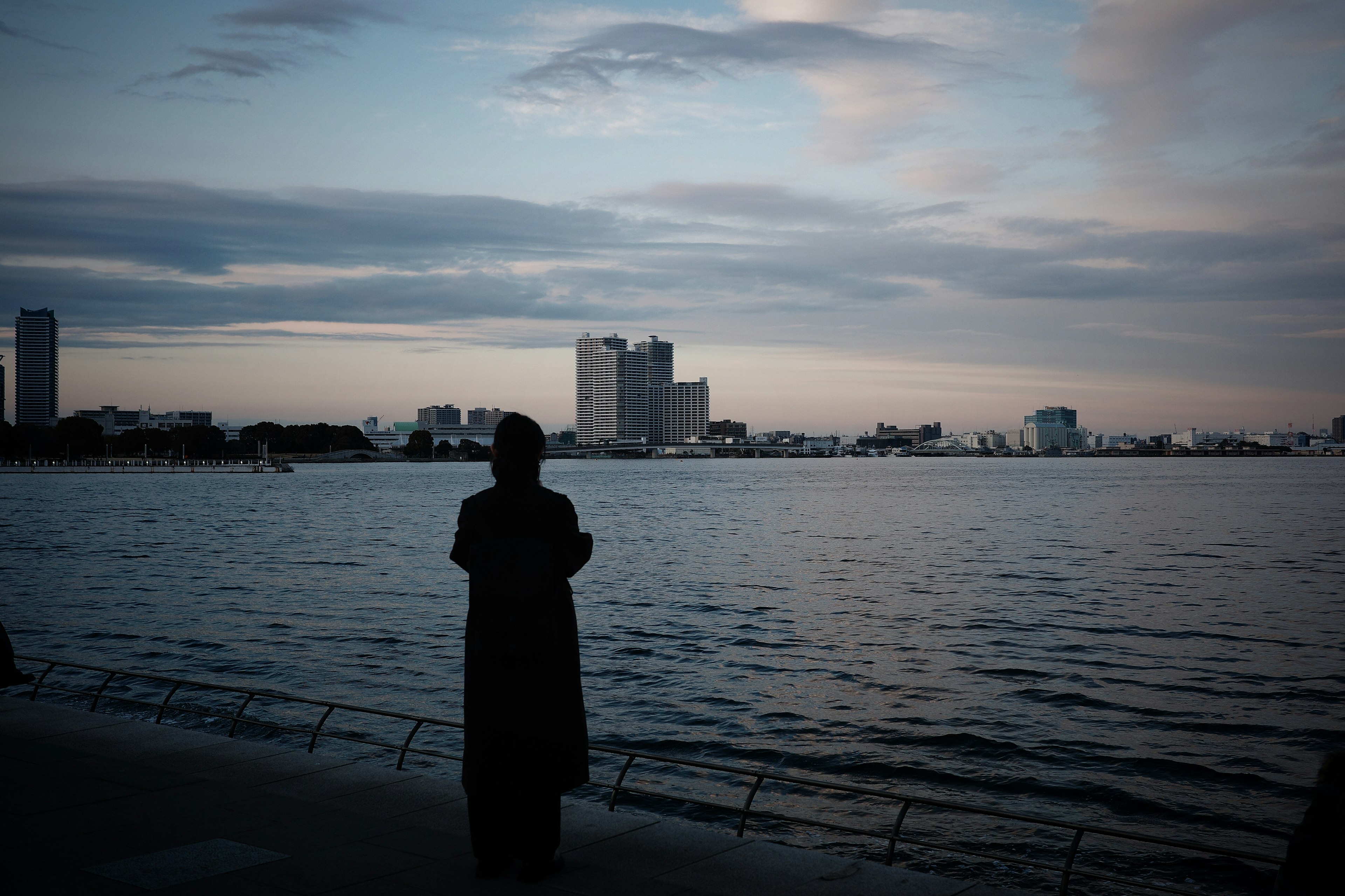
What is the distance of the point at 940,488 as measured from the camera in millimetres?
113375

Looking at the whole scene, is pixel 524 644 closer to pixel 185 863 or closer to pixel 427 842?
pixel 427 842

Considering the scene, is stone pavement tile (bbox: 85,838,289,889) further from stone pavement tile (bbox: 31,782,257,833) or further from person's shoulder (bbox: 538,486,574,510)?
person's shoulder (bbox: 538,486,574,510)

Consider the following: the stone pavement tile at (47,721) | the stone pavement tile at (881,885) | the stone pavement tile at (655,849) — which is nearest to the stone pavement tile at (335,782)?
the stone pavement tile at (655,849)

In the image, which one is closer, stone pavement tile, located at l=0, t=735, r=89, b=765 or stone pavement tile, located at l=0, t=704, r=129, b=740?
stone pavement tile, located at l=0, t=735, r=89, b=765

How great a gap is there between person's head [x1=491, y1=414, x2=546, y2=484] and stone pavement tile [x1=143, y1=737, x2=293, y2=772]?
4.58m

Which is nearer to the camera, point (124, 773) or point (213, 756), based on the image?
point (124, 773)

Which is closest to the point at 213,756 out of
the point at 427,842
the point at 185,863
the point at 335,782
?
the point at 335,782

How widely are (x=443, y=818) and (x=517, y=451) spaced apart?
2963mm

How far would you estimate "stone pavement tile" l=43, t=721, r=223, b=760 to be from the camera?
333 inches

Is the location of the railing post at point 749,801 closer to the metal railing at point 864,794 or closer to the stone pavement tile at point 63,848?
the metal railing at point 864,794

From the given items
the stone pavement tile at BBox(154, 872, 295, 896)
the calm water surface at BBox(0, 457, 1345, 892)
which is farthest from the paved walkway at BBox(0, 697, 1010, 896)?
the calm water surface at BBox(0, 457, 1345, 892)

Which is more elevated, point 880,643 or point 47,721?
point 47,721

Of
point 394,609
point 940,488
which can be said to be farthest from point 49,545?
point 940,488

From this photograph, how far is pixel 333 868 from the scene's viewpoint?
5699 millimetres
